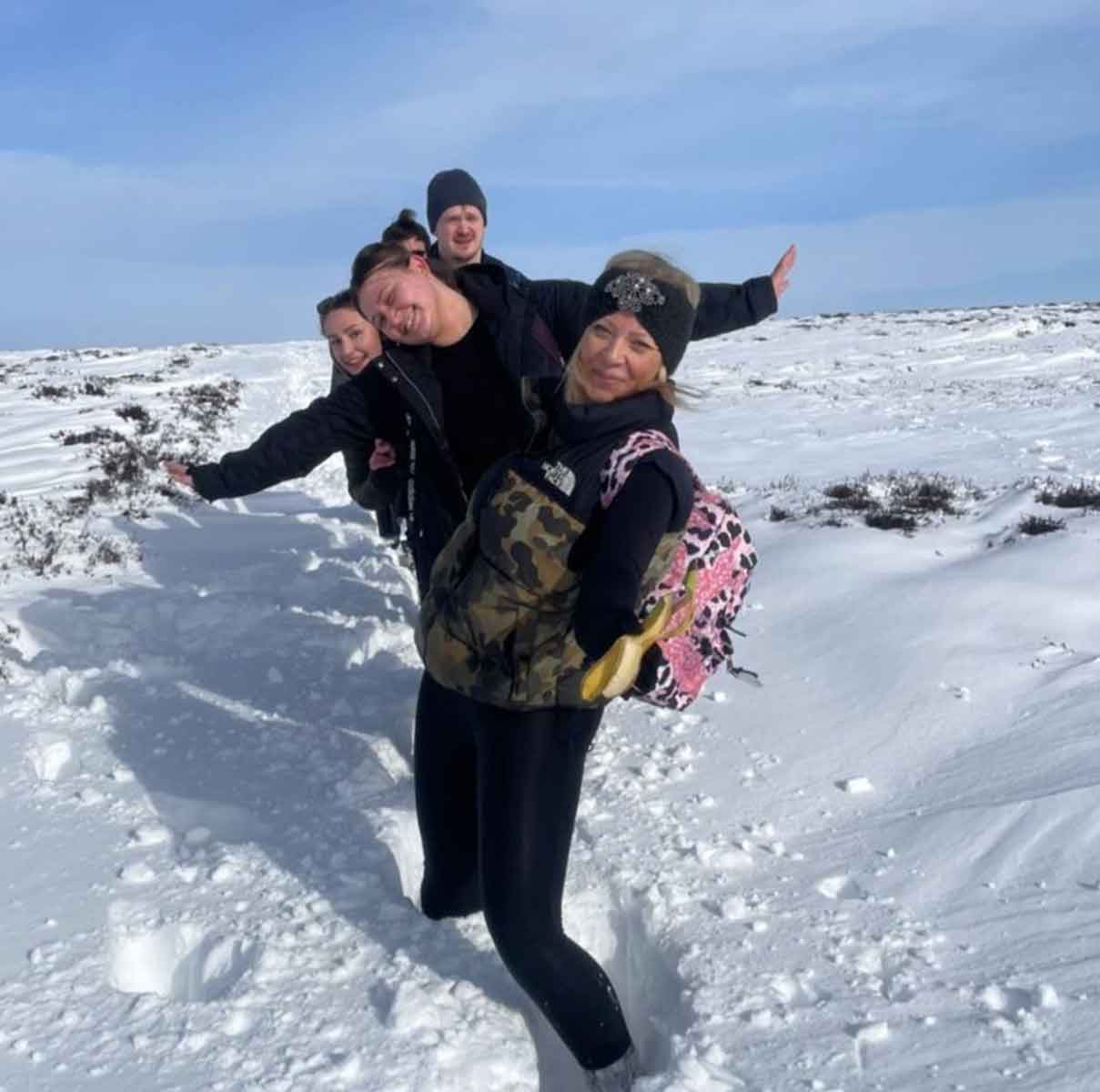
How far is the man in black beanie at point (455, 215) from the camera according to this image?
4.91 metres

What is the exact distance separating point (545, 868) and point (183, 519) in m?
7.33

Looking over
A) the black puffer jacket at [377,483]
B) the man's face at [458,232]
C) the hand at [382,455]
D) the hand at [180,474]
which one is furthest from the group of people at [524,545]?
the man's face at [458,232]

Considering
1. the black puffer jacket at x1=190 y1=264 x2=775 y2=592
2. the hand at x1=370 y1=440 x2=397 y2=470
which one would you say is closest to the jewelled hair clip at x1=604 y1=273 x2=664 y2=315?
the black puffer jacket at x1=190 y1=264 x2=775 y2=592

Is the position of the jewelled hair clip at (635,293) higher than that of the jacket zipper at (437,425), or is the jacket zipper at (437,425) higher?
the jewelled hair clip at (635,293)

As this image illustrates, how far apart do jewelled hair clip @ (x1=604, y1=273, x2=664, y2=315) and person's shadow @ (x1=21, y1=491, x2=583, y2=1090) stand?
199cm

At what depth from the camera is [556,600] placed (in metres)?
2.73

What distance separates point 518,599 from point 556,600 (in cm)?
10

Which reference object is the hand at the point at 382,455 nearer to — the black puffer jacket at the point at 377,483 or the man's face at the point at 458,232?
the black puffer jacket at the point at 377,483

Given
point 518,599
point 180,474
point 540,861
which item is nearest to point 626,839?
point 540,861

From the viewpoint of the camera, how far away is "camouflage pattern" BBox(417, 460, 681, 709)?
2656 millimetres

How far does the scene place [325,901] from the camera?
11.8 feet

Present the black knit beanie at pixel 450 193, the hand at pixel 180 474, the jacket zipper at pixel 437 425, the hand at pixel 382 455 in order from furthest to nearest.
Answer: the black knit beanie at pixel 450 193 < the hand at pixel 180 474 < the hand at pixel 382 455 < the jacket zipper at pixel 437 425

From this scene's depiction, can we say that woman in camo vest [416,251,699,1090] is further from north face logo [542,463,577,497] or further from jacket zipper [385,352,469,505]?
jacket zipper [385,352,469,505]

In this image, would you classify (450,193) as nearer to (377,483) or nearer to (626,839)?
(377,483)
